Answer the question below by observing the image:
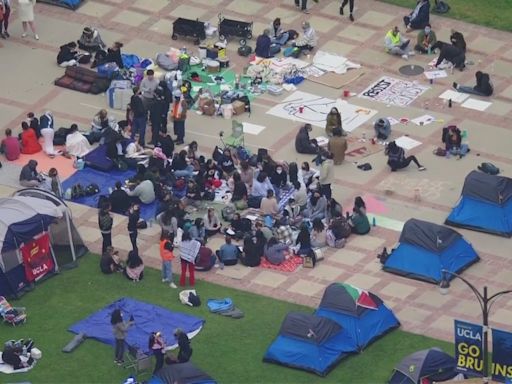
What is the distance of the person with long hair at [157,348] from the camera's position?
5438 cm

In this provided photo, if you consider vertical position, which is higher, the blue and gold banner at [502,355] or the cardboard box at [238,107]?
the blue and gold banner at [502,355]

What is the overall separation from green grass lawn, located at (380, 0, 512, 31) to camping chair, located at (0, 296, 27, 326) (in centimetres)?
2496

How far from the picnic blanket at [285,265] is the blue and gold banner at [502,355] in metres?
10.2

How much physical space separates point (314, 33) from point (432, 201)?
11.7m

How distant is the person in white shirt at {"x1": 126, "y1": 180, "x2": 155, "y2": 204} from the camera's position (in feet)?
205

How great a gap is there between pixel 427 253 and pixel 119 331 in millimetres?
9982

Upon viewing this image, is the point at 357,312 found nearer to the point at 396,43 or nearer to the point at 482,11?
the point at 396,43

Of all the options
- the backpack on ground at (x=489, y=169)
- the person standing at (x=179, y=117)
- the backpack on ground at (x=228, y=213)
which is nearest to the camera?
the backpack on ground at (x=228, y=213)

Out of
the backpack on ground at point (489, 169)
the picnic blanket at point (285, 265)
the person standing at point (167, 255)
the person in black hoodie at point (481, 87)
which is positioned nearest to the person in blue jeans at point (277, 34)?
the person in black hoodie at point (481, 87)

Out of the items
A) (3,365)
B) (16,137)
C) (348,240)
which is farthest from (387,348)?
(16,137)

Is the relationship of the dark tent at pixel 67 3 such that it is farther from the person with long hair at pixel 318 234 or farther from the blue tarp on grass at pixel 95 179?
the person with long hair at pixel 318 234

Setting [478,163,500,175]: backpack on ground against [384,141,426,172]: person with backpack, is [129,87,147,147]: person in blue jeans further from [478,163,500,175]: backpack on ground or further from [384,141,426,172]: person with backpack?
[478,163,500,175]: backpack on ground

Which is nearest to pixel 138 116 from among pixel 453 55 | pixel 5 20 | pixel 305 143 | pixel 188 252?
pixel 305 143

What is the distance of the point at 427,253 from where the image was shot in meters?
58.9
